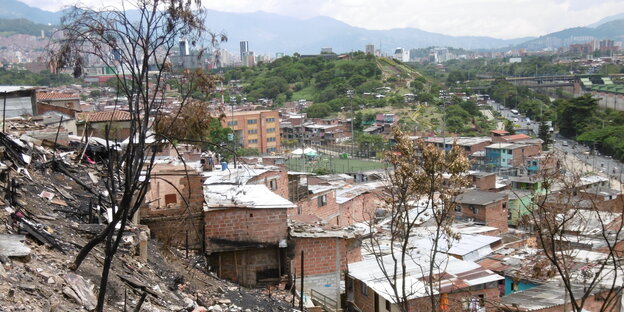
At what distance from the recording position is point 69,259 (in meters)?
4.97

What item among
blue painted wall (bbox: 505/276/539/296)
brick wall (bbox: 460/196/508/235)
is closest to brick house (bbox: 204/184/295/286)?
blue painted wall (bbox: 505/276/539/296)

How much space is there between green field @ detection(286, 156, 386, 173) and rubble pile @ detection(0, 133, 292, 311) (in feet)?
73.9

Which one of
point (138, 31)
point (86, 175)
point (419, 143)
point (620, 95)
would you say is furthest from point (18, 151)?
point (620, 95)

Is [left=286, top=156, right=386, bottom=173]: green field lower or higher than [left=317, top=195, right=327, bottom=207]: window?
lower

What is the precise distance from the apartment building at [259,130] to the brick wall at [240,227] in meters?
31.2

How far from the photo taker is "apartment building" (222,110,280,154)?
1567 inches

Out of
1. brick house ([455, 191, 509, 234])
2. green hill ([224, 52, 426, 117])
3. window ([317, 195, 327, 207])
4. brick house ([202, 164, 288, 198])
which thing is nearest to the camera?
brick house ([202, 164, 288, 198])

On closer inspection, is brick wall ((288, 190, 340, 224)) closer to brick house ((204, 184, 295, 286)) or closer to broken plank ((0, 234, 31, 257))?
brick house ((204, 184, 295, 286))

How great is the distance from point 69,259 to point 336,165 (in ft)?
96.7

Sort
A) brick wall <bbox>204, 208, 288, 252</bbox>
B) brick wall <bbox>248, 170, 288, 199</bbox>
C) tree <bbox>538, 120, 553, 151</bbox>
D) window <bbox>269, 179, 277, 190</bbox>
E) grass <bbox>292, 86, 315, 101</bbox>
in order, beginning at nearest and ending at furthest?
1. brick wall <bbox>204, 208, 288, 252</bbox>
2. brick wall <bbox>248, 170, 288, 199</bbox>
3. window <bbox>269, 179, 277, 190</bbox>
4. tree <bbox>538, 120, 553, 151</bbox>
5. grass <bbox>292, 86, 315, 101</bbox>

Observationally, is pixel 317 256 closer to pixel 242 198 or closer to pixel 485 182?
pixel 242 198

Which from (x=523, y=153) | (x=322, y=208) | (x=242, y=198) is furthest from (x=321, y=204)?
(x=523, y=153)

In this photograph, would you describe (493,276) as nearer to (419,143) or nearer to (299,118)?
(419,143)

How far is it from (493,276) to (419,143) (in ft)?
15.8
